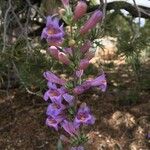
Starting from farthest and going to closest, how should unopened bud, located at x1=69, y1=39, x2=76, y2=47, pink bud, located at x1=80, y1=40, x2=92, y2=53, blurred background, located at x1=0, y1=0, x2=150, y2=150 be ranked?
blurred background, located at x1=0, y1=0, x2=150, y2=150 < pink bud, located at x1=80, y1=40, x2=92, y2=53 < unopened bud, located at x1=69, y1=39, x2=76, y2=47

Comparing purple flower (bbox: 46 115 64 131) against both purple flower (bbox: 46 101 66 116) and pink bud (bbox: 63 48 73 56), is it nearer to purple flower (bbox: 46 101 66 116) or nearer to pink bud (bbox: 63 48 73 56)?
purple flower (bbox: 46 101 66 116)

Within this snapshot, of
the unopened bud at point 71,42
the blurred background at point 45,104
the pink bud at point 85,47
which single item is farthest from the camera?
the blurred background at point 45,104

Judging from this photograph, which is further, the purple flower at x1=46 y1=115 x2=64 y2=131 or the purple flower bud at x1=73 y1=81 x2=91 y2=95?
the purple flower at x1=46 y1=115 x2=64 y2=131

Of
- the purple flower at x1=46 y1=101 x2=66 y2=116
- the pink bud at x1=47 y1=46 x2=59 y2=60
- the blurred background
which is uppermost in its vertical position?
the pink bud at x1=47 y1=46 x2=59 y2=60

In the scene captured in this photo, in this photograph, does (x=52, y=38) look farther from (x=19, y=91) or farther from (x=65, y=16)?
(x=19, y=91)

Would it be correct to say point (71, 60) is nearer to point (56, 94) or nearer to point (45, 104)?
point (56, 94)

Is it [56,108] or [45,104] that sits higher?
[56,108]

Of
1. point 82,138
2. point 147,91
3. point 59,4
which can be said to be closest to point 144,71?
point 147,91

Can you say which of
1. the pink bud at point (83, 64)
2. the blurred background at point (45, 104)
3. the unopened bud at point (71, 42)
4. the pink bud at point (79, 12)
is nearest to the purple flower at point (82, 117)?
the pink bud at point (83, 64)

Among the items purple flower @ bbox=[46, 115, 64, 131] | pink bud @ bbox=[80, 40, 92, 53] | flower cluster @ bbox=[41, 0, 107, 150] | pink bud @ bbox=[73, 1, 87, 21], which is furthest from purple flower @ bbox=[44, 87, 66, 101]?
pink bud @ bbox=[73, 1, 87, 21]

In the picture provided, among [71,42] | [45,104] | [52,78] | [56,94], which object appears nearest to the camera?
[71,42]

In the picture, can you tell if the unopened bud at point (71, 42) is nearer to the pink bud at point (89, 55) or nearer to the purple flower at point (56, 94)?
the pink bud at point (89, 55)

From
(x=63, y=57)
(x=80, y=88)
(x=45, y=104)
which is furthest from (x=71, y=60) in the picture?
(x=45, y=104)

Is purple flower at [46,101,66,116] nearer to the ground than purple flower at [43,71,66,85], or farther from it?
nearer to the ground
